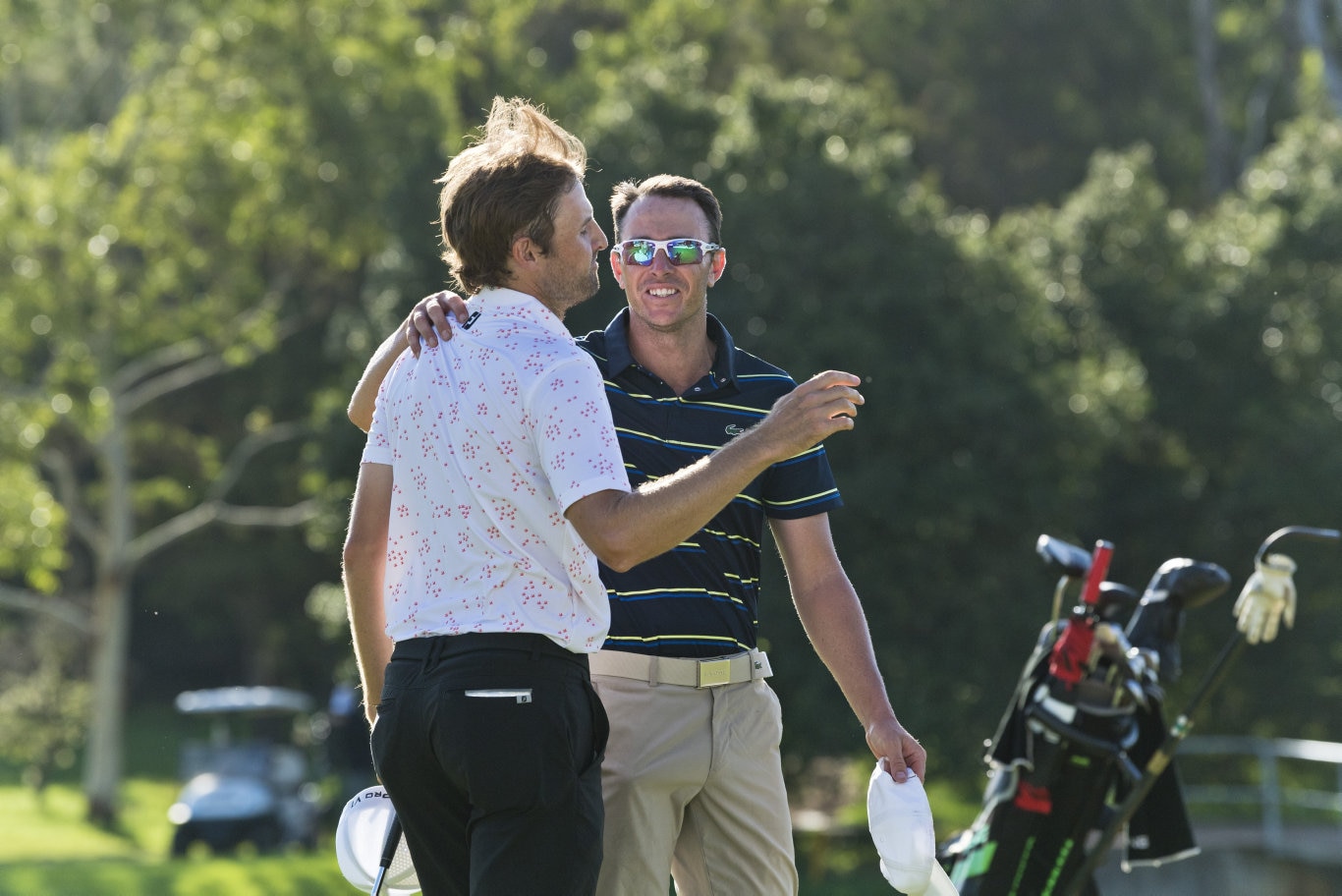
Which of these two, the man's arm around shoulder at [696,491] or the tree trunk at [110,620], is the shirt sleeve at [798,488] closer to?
the man's arm around shoulder at [696,491]

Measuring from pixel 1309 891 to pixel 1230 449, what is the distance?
31.6 ft

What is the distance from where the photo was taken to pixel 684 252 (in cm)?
396

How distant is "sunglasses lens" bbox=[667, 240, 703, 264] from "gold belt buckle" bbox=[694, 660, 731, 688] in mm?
846

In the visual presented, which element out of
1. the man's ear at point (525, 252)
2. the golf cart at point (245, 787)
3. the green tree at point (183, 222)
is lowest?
the golf cart at point (245, 787)

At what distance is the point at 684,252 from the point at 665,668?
2.89 ft

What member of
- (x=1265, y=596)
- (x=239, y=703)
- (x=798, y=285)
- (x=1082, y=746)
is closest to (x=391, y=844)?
(x=1082, y=746)

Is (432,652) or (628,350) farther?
(628,350)

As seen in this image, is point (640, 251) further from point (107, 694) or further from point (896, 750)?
point (107, 694)

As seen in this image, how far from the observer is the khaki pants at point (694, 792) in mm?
3701

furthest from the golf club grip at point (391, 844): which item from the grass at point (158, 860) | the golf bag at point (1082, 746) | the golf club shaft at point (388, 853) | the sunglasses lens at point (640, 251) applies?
the grass at point (158, 860)

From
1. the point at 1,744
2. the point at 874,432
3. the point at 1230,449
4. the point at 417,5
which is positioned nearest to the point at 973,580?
the point at 874,432

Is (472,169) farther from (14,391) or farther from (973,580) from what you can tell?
(14,391)

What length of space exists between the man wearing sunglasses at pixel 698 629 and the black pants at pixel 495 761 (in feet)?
2.60

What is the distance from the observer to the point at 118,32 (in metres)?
30.3
